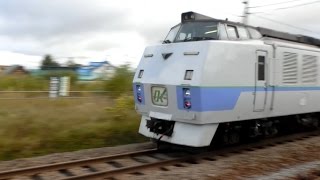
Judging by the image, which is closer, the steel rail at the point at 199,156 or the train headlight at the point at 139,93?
the steel rail at the point at 199,156

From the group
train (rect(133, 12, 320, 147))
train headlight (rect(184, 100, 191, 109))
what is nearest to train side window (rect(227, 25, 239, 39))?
train (rect(133, 12, 320, 147))

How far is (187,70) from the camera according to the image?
841 cm

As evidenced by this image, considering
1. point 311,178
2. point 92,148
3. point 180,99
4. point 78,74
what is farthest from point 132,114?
point 78,74

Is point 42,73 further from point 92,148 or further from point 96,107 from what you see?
point 92,148

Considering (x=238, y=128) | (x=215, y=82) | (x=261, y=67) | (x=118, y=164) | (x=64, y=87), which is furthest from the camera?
(x=64, y=87)

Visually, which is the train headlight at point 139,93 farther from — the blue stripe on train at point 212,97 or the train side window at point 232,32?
the train side window at point 232,32

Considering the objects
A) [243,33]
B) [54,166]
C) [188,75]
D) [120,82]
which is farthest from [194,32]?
[120,82]

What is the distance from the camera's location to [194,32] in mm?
9281

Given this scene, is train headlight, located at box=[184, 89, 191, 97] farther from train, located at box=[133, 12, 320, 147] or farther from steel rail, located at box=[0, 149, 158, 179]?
steel rail, located at box=[0, 149, 158, 179]

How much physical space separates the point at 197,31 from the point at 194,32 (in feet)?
0.25

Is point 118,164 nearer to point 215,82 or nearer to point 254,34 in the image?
point 215,82

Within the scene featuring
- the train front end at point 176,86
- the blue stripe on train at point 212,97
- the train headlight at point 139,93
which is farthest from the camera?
the train headlight at point 139,93

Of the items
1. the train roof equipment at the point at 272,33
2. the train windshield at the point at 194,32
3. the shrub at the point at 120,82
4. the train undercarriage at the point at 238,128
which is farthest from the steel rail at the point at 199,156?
the shrub at the point at 120,82

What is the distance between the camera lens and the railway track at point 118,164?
7.30m
